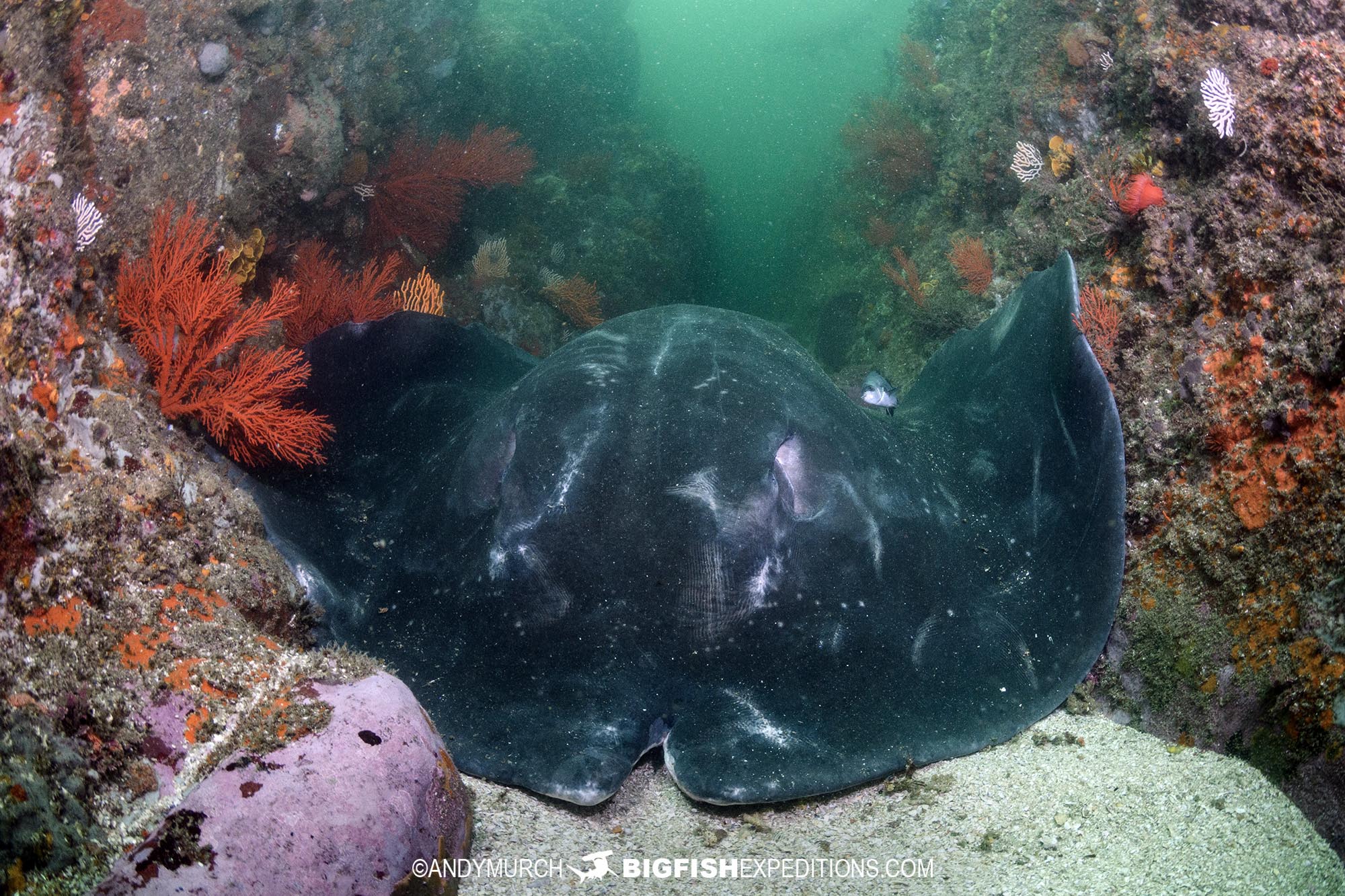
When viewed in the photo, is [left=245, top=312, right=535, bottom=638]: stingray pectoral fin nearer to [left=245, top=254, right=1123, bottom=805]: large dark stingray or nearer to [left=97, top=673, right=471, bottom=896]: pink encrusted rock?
[left=245, top=254, right=1123, bottom=805]: large dark stingray

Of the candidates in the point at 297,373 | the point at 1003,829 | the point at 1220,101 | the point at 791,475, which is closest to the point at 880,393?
the point at 791,475

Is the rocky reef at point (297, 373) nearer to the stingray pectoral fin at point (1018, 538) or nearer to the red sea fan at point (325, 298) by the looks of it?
the red sea fan at point (325, 298)

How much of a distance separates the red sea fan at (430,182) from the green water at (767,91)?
9.59 metres

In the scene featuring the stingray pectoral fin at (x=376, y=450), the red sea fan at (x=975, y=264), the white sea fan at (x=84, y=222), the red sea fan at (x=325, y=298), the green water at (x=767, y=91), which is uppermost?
the white sea fan at (x=84, y=222)

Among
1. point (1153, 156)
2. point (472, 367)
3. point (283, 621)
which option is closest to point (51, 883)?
point (283, 621)

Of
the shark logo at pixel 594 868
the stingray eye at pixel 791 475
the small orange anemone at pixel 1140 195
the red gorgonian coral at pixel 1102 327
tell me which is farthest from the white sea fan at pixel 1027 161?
the shark logo at pixel 594 868

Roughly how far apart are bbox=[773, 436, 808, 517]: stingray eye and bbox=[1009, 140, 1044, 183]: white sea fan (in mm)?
5384

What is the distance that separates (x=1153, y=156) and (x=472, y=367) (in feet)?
17.4

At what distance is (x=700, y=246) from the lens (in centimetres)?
1767

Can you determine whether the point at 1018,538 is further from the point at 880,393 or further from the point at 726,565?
the point at 880,393

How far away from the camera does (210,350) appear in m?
4.12

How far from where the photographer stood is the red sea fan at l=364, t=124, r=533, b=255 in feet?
30.5

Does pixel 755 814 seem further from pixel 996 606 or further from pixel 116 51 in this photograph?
pixel 116 51

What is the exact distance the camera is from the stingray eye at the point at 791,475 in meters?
3.61
